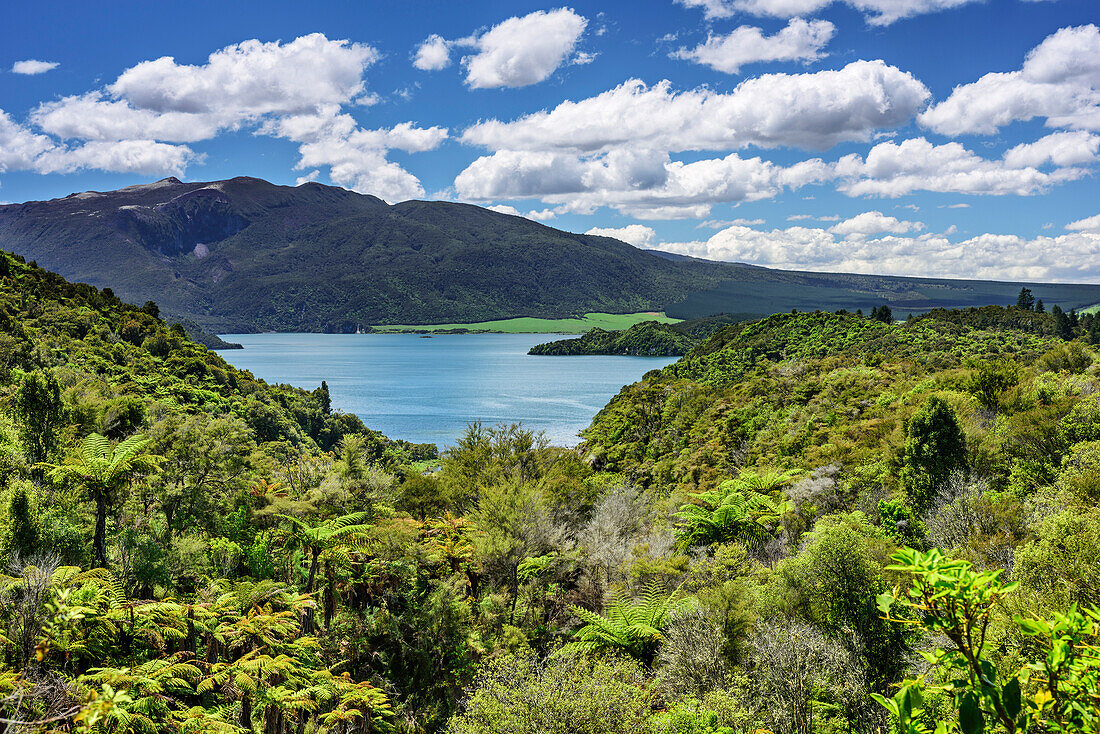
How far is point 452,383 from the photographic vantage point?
10725 centimetres

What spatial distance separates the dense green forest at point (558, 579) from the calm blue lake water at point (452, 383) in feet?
114

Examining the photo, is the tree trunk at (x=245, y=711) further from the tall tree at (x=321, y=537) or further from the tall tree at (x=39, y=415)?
the tall tree at (x=39, y=415)

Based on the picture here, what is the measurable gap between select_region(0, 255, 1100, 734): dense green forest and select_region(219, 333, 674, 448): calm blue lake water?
114 ft

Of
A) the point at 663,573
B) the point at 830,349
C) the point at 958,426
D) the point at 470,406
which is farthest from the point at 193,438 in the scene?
the point at 830,349

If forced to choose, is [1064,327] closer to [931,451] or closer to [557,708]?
[931,451]

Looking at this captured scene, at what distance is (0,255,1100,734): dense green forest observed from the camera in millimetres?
6801

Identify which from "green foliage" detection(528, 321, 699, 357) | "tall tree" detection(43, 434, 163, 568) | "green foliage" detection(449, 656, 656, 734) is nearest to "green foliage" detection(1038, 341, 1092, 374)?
"green foliage" detection(449, 656, 656, 734)

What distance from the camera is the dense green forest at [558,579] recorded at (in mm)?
6801

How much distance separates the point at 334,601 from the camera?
1655 cm

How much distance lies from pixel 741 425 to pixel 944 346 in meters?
38.2

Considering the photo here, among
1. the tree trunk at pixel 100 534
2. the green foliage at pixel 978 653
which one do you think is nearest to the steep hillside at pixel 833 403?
the green foliage at pixel 978 653

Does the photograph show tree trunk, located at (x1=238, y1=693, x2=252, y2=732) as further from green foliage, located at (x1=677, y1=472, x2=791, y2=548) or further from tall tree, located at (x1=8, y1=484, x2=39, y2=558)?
green foliage, located at (x1=677, y1=472, x2=791, y2=548)

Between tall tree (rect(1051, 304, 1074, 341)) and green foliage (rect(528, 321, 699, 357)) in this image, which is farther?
green foliage (rect(528, 321, 699, 357))

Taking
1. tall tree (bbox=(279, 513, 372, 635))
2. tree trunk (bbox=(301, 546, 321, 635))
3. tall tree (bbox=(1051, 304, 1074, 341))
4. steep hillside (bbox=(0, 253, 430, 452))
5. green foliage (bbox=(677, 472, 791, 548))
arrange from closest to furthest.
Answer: tall tree (bbox=(279, 513, 372, 635)) < tree trunk (bbox=(301, 546, 321, 635)) < green foliage (bbox=(677, 472, 791, 548)) < steep hillside (bbox=(0, 253, 430, 452)) < tall tree (bbox=(1051, 304, 1074, 341))
